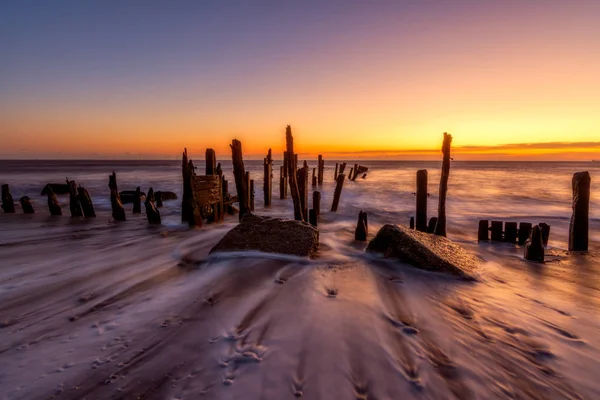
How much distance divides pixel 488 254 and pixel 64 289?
31.6ft

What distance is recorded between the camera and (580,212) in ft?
27.9

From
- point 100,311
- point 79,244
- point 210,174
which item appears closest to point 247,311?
point 100,311

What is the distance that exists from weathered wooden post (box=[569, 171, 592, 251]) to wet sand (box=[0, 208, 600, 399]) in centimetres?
183

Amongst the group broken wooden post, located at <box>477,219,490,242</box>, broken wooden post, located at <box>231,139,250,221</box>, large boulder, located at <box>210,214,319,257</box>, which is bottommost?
broken wooden post, located at <box>477,219,490,242</box>

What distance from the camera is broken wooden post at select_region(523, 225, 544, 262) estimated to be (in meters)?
7.65

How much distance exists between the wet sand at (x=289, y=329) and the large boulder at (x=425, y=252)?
0.94ft

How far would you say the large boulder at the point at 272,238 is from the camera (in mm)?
7312

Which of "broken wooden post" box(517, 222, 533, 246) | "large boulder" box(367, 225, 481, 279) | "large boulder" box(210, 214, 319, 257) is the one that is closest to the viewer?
"large boulder" box(367, 225, 481, 279)

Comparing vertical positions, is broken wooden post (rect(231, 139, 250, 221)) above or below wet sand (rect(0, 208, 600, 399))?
above

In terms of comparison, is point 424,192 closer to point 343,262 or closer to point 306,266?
point 343,262

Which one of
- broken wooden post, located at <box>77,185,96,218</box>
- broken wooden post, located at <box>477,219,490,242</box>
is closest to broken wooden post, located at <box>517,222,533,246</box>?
broken wooden post, located at <box>477,219,490,242</box>

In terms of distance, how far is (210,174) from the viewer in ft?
41.8

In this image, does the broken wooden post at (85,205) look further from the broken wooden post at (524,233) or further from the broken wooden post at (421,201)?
the broken wooden post at (524,233)

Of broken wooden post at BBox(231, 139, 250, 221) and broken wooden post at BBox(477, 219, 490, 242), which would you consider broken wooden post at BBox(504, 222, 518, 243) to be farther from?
broken wooden post at BBox(231, 139, 250, 221)
